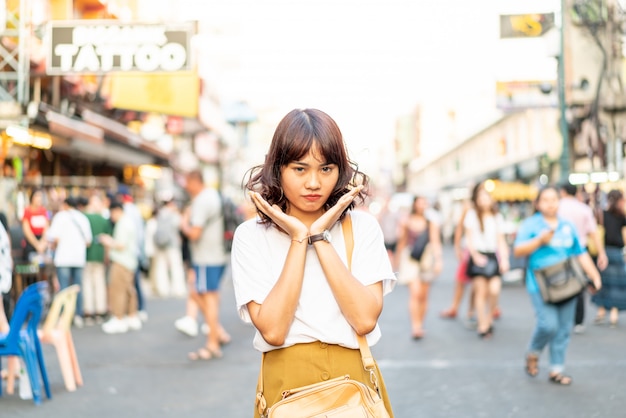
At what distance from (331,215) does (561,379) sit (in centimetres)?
490

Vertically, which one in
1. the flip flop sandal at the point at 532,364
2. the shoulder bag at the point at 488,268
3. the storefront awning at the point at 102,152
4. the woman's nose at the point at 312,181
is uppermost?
the storefront awning at the point at 102,152

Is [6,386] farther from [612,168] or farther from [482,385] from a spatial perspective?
[612,168]

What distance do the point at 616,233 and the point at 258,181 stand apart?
885 cm

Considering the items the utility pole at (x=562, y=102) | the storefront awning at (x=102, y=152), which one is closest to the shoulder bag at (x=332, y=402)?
the utility pole at (x=562, y=102)

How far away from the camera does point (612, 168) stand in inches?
808

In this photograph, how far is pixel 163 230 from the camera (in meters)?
14.9

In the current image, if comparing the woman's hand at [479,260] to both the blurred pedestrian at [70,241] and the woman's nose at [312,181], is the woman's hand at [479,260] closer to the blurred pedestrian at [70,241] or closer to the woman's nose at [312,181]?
the blurred pedestrian at [70,241]

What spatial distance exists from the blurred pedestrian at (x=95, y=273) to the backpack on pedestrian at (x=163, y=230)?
3.03 meters

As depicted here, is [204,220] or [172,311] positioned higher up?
[204,220]

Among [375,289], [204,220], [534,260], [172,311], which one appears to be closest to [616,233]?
[534,260]

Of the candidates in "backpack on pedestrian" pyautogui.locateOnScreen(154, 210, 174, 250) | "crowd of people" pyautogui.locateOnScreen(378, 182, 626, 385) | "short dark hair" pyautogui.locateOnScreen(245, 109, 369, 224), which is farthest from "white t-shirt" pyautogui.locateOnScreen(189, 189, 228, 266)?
"backpack on pedestrian" pyautogui.locateOnScreen(154, 210, 174, 250)

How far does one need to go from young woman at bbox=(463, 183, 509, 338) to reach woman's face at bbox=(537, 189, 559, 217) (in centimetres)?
256

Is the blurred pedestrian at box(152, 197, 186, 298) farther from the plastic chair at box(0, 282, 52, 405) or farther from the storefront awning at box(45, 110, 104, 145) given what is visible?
the plastic chair at box(0, 282, 52, 405)

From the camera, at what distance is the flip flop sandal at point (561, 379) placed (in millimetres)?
6582
